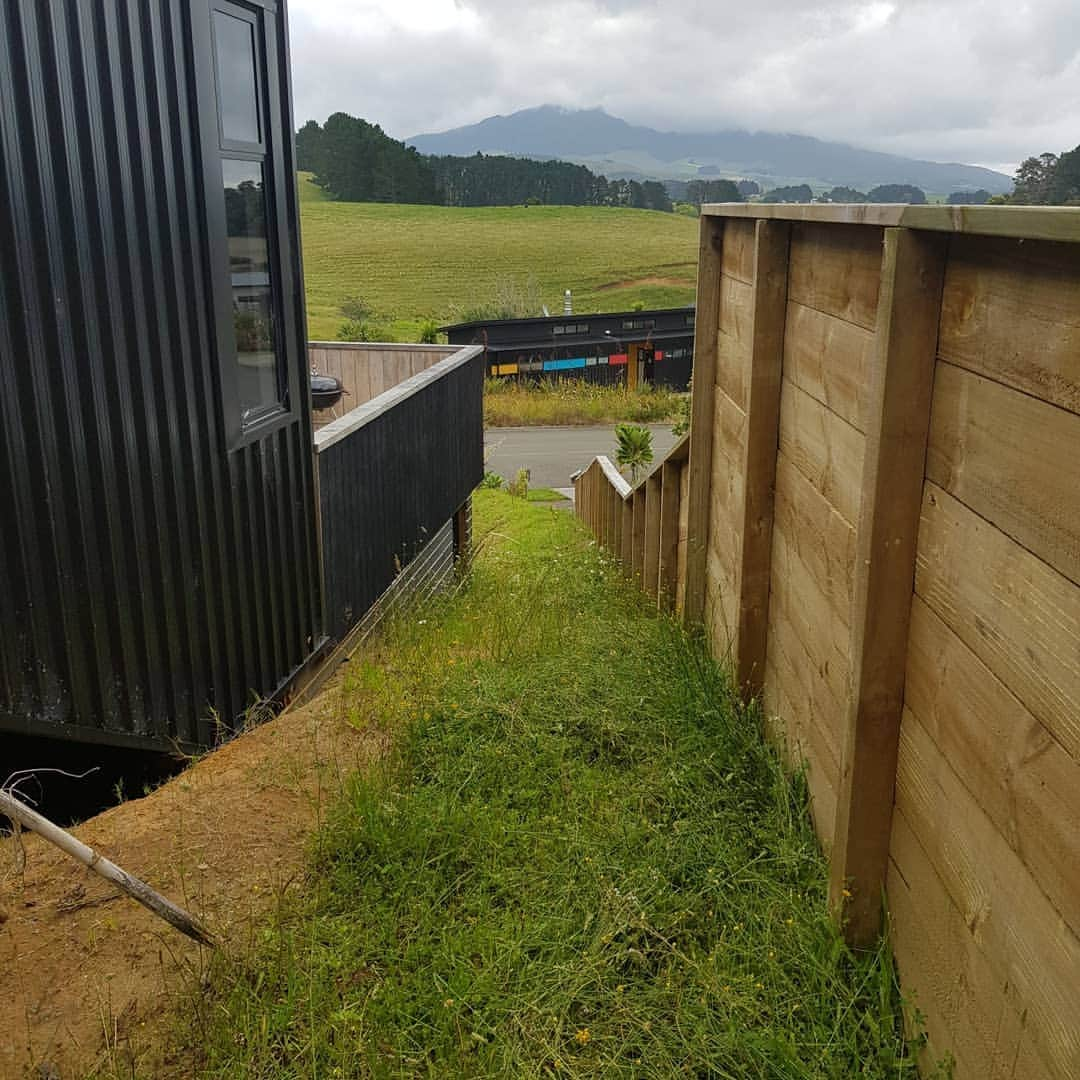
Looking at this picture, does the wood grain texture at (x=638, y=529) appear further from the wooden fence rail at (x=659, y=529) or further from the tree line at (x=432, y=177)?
the tree line at (x=432, y=177)

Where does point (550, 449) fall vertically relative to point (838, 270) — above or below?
below

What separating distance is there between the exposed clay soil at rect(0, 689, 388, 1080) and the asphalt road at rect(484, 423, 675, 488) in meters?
20.5

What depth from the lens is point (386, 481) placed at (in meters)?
8.13

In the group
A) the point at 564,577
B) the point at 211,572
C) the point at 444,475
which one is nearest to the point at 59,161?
the point at 211,572

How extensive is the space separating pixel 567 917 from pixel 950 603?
1.40m

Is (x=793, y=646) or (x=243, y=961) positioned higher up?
Result: (x=793, y=646)

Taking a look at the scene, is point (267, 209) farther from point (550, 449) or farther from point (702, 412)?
point (550, 449)

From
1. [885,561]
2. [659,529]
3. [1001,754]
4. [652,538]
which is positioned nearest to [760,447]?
[885,561]

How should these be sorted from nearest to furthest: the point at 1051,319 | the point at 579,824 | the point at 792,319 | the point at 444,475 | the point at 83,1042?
the point at 1051,319, the point at 83,1042, the point at 579,824, the point at 792,319, the point at 444,475

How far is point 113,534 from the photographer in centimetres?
437

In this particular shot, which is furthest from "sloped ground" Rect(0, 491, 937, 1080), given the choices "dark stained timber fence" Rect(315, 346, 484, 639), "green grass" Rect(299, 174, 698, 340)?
"green grass" Rect(299, 174, 698, 340)

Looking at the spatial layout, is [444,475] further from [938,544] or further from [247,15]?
[938,544]

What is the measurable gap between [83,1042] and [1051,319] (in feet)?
9.62

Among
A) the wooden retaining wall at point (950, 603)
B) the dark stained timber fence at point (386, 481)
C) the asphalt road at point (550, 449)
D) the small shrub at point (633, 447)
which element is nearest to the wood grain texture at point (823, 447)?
the wooden retaining wall at point (950, 603)
